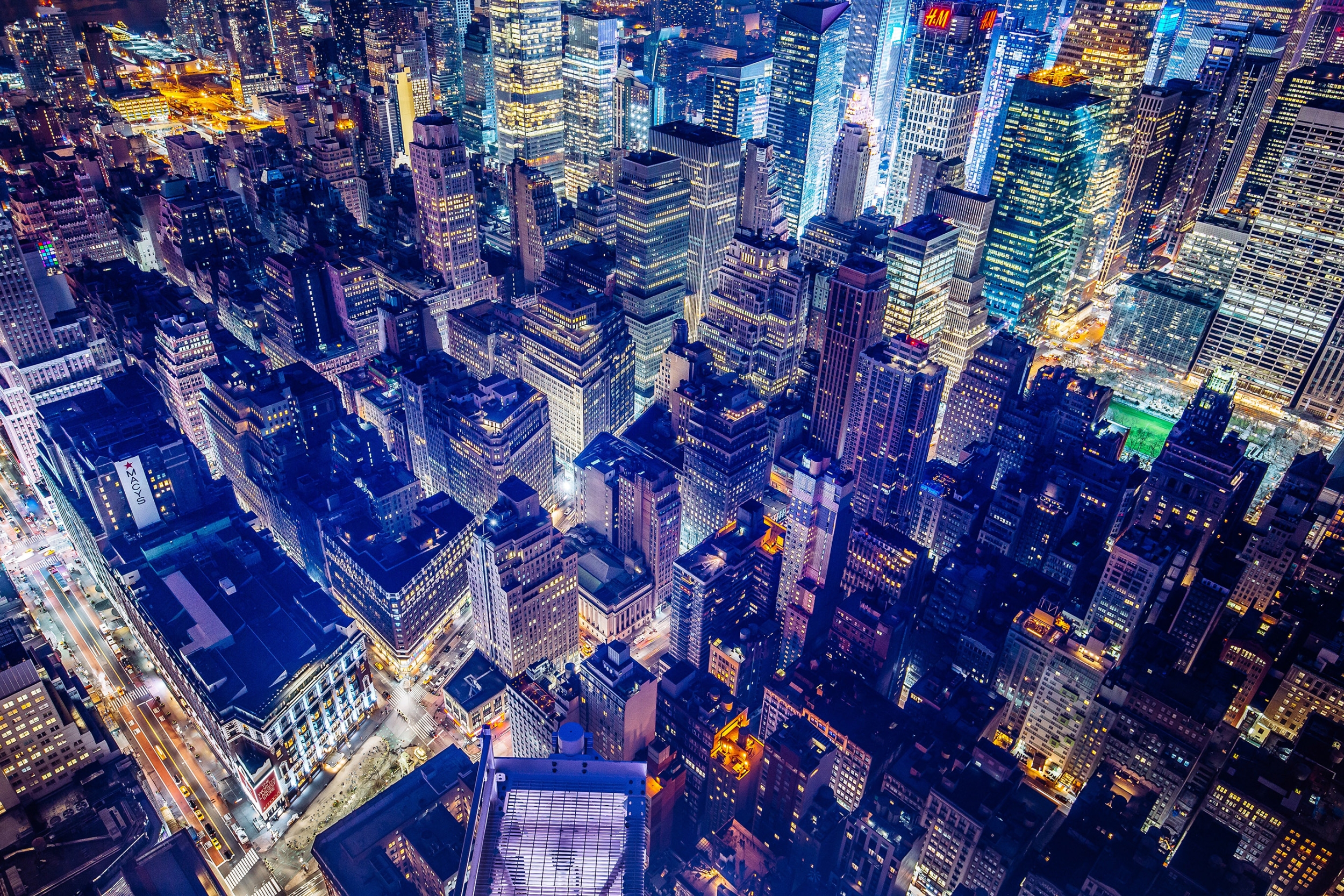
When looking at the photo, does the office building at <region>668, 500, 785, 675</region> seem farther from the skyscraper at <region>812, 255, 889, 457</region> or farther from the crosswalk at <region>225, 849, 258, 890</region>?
the crosswalk at <region>225, 849, 258, 890</region>

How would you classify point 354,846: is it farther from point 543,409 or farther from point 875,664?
point 543,409

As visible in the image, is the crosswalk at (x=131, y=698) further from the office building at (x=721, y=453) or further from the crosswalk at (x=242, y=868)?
the office building at (x=721, y=453)

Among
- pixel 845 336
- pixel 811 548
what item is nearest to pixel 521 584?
Result: pixel 811 548

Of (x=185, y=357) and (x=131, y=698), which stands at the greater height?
(x=185, y=357)

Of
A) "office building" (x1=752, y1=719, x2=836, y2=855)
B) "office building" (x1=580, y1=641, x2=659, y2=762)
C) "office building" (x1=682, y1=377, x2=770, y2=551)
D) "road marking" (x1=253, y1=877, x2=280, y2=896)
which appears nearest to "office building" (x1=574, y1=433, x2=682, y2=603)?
"office building" (x1=682, y1=377, x2=770, y2=551)

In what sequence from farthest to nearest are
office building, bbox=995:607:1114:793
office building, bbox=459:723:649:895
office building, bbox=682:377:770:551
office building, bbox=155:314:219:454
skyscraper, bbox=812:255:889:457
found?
office building, bbox=155:314:219:454
skyscraper, bbox=812:255:889:457
office building, bbox=682:377:770:551
office building, bbox=995:607:1114:793
office building, bbox=459:723:649:895

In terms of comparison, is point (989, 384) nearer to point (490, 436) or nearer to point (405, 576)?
point (490, 436)

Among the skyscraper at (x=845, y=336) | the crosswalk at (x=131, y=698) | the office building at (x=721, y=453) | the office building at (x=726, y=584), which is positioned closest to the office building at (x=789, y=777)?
the office building at (x=726, y=584)
